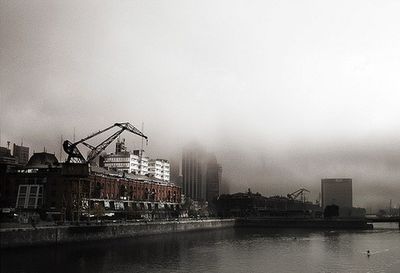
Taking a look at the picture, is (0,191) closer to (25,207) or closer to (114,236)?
(25,207)

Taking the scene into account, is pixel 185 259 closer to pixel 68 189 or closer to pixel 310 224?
pixel 68 189

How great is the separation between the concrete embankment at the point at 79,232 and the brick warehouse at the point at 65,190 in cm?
1110

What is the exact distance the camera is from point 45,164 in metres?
132

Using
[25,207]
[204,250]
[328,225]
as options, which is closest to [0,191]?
[25,207]

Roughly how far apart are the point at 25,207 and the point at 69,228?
4203 centimetres

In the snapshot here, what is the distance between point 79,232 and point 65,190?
32.4m

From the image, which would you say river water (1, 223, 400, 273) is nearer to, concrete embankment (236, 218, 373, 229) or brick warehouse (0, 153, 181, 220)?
brick warehouse (0, 153, 181, 220)

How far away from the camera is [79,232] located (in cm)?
8688

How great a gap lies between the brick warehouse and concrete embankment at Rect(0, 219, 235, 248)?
1110 centimetres

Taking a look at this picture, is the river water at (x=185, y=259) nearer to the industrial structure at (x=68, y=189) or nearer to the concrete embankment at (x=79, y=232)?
the concrete embankment at (x=79, y=232)

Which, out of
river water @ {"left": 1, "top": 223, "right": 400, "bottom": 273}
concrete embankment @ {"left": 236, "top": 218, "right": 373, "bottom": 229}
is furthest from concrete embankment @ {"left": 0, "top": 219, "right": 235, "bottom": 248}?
concrete embankment @ {"left": 236, "top": 218, "right": 373, "bottom": 229}

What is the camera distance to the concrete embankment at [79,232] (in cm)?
7062

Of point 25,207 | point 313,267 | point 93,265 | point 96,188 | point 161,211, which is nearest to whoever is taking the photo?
point 93,265

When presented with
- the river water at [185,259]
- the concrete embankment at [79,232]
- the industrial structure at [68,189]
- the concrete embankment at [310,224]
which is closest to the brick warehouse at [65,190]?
the industrial structure at [68,189]
